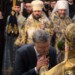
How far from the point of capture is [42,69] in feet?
16.6

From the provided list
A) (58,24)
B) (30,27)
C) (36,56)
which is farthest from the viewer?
(58,24)


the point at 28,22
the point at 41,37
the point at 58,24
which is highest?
the point at 41,37

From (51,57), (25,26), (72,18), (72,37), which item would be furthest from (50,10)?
(72,37)

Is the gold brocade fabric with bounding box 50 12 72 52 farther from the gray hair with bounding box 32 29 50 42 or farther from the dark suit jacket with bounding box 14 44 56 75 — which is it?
the gray hair with bounding box 32 29 50 42

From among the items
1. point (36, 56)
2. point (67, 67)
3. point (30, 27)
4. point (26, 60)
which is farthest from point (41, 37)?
point (30, 27)

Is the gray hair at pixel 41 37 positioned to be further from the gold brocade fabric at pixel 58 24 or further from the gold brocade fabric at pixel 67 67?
the gold brocade fabric at pixel 58 24

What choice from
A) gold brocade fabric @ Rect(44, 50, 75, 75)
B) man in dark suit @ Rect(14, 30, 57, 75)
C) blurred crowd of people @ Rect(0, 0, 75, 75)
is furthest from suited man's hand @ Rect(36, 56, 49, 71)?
blurred crowd of people @ Rect(0, 0, 75, 75)

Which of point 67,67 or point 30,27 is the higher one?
point 67,67

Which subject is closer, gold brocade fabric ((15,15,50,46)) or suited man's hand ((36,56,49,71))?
suited man's hand ((36,56,49,71))

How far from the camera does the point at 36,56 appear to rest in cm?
538

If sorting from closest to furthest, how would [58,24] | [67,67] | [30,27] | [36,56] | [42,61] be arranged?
[67,67], [42,61], [36,56], [30,27], [58,24]

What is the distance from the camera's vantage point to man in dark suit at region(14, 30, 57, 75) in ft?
16.6

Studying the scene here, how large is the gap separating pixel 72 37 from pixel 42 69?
1.34 meters

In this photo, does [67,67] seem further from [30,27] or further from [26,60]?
[30,27]
